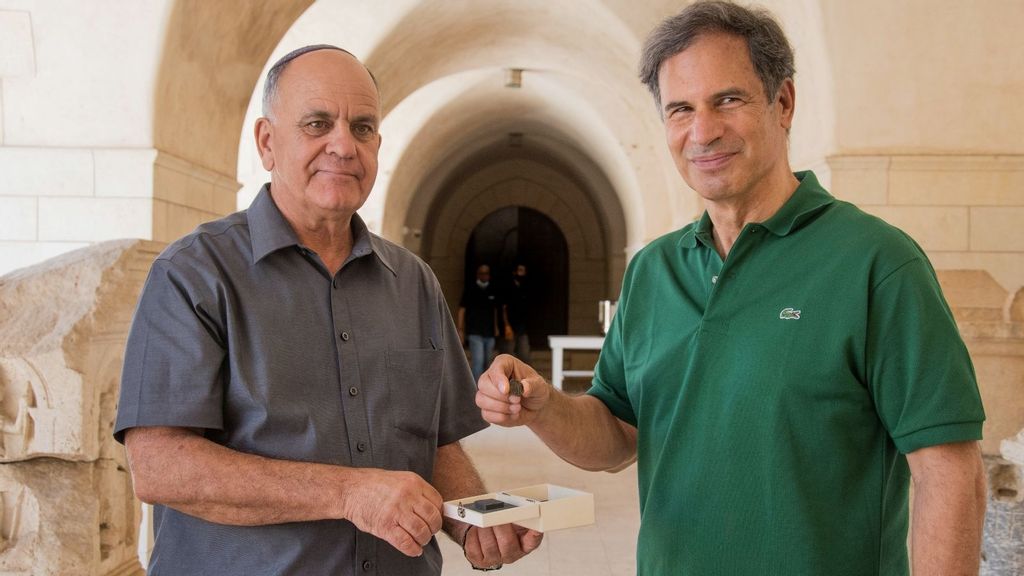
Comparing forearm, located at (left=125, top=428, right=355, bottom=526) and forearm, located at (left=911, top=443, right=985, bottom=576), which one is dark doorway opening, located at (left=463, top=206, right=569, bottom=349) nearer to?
forearm, located at (left=125, top=428, right=355, bottom=526)

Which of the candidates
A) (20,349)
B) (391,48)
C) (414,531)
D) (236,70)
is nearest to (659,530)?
(414,531)

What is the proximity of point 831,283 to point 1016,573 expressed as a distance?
2964 mm

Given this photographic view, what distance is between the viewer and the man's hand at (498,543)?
1.98m

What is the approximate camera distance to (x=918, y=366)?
1675 mm

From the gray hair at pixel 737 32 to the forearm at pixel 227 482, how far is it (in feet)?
3.49

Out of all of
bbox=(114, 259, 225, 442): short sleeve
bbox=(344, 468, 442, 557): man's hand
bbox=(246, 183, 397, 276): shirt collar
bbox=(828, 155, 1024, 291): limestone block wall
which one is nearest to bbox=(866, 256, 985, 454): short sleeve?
bbox=(344, 468, 442, 557): man's hand

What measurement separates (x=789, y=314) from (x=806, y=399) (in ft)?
0.53

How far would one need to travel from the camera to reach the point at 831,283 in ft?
5.78

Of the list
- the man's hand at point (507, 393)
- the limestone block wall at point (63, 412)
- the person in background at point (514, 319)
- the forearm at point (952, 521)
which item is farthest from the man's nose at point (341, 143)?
the person in background at point (514, 319)

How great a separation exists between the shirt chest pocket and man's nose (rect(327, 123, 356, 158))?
44 cm

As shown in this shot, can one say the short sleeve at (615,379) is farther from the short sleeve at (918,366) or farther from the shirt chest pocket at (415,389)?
the short sleeve at (918,366)

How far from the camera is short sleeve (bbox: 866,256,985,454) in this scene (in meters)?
1.66

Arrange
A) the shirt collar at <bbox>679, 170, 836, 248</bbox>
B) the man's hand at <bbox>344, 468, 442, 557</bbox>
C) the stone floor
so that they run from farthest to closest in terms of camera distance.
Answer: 1. the stone floor
2. the shirt collar at <bbox>679, 170, 836, 248</bbox>
3. the man's hand at <bbox>344, 468, 442, 557</bbox>

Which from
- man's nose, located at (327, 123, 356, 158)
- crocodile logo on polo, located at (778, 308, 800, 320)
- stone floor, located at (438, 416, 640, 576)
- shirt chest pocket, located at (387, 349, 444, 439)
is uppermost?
man's nose, located at (327, 123, 356, 158)
